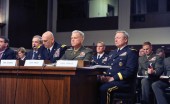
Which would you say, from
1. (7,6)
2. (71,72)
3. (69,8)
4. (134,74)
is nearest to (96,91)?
(134,74)

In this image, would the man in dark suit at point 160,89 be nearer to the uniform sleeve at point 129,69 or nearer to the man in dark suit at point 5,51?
the uniform sleeve at point 129,69

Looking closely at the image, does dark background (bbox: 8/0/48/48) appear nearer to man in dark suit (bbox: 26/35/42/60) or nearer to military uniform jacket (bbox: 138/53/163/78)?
man in dark suit (bbox: 26/35/42/60)

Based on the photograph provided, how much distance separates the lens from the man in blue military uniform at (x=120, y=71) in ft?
12.4

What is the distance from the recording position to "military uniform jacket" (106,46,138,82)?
3854mm

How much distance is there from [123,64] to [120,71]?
123 mm

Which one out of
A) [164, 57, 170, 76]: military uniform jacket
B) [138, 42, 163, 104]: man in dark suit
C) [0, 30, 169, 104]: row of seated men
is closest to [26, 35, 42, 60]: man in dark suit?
[0, 30, 169, 104]: row of seated men

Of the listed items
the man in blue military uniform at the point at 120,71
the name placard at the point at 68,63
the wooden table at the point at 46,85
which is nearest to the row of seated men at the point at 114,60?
the man in blue military uniform at the point at 120,71

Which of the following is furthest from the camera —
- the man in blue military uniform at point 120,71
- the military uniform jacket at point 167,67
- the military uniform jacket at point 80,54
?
the military uniform jacket at point 167,67

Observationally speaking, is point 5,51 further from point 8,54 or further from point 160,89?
point 160,89

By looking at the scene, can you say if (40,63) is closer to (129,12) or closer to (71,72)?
(71,72)

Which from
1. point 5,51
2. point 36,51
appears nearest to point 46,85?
point 36,51

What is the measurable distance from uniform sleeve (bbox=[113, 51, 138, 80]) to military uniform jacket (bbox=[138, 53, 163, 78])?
132cm

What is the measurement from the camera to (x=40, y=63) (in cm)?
330

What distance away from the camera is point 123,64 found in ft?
13.1
